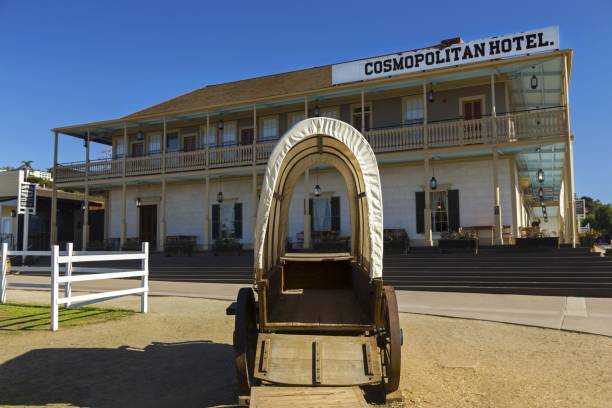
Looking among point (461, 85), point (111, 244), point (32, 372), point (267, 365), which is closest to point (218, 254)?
point (111, 244)

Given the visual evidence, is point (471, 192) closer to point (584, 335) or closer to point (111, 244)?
point (584, 335)

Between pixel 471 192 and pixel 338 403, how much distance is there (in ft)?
50.4

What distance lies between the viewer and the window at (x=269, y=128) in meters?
21.6

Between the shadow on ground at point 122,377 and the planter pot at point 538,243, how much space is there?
430 inches

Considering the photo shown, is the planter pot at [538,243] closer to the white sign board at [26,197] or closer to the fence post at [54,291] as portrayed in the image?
the fence post at [54,291]

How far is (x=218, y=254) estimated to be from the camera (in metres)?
19.0

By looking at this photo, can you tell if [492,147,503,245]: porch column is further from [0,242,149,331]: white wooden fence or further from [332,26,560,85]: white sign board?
[0,242,149,331]: white wooden fence

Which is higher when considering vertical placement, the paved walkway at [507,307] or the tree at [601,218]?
the tree at [601,218]

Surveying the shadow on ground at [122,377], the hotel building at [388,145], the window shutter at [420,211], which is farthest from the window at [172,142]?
the shadow on ground at [122,377]

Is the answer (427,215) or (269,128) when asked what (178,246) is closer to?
(269,128)

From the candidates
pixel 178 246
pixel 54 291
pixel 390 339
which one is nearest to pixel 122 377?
pixel 390 339

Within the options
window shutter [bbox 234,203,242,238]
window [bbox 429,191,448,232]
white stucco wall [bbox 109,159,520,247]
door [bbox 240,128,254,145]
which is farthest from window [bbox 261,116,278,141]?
window [bbox 429,191,448,232]

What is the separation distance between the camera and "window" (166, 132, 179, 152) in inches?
938

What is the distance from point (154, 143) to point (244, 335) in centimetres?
2202
